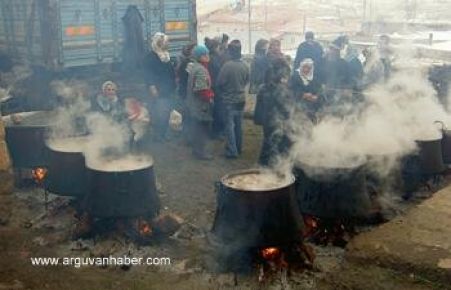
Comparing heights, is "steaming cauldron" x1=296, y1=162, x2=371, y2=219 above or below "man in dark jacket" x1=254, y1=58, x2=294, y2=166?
below

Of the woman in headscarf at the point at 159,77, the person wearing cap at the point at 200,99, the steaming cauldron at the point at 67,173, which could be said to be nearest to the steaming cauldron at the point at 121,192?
the steaming cauldron at the point at 67,173

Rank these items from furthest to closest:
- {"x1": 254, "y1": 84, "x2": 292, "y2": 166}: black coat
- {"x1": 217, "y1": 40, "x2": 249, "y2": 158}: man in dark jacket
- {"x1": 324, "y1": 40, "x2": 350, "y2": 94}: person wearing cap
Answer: {"x1": 324, "y1": 40, "x2": 350, "y2": 94}: person wearing cap < {"x1": 217, "y1": 40, "x2": 249, "y2": 158}: man in dark jacket < {"x1": 254, "y1": 84, "x2": 292, "y2": 166}: black coat

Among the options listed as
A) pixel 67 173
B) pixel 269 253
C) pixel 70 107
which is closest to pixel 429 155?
pixel 269 253

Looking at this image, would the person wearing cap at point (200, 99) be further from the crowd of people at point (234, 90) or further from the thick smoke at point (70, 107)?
the thick smoke at point (70, 107)

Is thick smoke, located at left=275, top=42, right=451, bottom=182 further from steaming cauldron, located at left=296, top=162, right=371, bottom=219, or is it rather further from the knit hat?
the knit hat

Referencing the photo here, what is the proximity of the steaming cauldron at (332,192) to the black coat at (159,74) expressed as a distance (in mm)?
4717

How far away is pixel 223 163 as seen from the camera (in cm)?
996

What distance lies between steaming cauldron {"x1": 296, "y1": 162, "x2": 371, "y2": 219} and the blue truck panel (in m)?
6.11

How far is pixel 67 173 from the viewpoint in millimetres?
7211

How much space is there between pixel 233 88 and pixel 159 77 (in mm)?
1603

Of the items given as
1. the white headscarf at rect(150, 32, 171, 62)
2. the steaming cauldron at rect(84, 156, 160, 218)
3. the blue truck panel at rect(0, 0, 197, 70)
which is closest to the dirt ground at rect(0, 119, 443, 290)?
the steaming cauldron at rect(84, 156, 160, 218)

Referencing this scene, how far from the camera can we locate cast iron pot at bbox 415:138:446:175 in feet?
26.8

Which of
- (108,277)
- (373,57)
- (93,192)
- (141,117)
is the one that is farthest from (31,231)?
(373,57)

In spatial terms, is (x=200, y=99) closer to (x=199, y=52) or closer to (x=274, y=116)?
(x=199, y=52)
